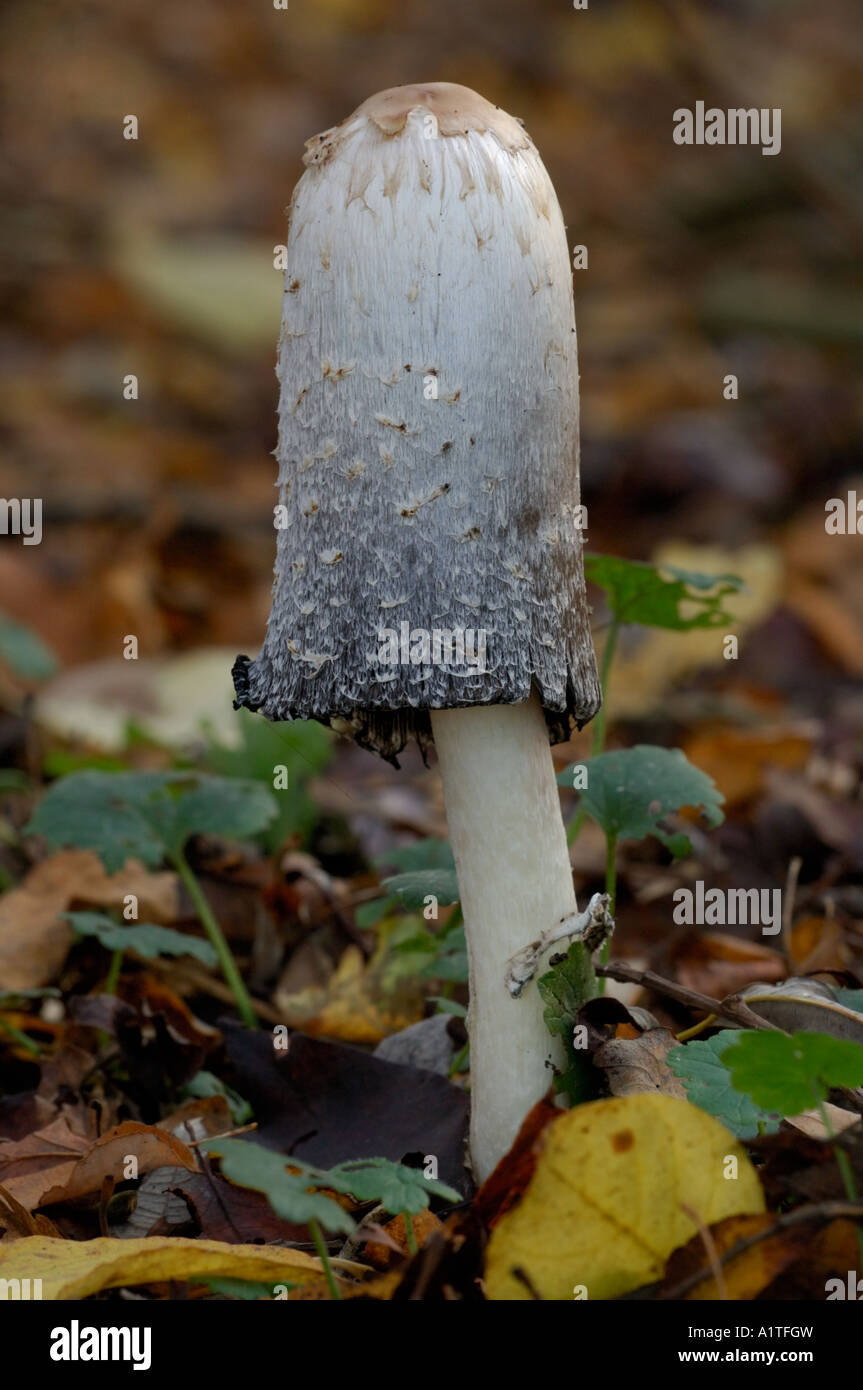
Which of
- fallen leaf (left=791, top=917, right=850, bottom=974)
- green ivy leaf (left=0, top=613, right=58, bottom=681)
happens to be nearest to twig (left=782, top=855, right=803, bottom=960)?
fallen leaf (left=791, top=917, right=850, bottom=974)

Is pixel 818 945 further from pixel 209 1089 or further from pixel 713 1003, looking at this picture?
pixel 209 1089

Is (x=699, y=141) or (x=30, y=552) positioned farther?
(x=699, y=141)

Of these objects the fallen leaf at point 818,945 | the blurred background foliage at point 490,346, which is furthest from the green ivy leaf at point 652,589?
the blurred background foliage at point 490,346

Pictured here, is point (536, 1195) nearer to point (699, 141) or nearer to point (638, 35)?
point (699, 141)

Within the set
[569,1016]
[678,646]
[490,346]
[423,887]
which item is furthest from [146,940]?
[678,646]

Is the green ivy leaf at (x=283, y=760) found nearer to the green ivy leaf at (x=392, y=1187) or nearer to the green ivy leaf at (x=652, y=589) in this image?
the green ivy leaf at (x=652, y=589)

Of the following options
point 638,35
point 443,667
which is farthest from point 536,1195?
point 638,35

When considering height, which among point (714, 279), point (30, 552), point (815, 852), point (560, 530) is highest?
point (714, 279)
